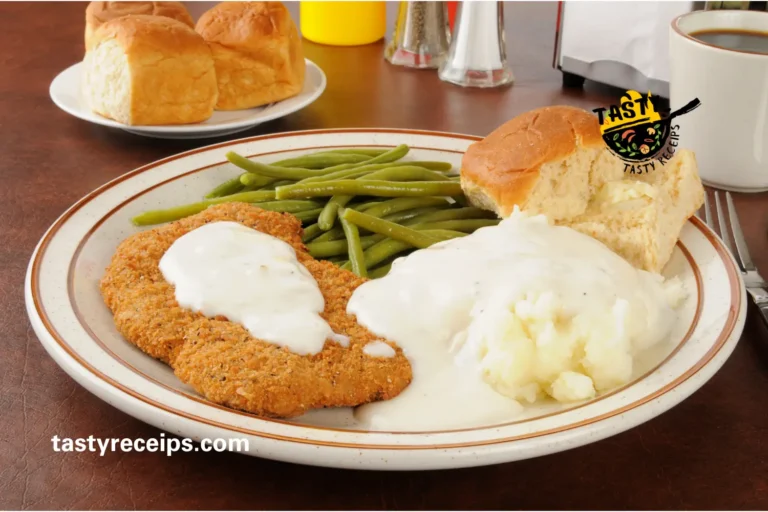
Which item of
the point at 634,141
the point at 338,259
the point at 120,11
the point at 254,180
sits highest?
the point at 120,11

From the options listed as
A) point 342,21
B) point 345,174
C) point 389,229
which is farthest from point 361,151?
point 342,21

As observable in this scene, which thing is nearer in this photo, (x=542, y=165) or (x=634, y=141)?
(x=542, y=165)

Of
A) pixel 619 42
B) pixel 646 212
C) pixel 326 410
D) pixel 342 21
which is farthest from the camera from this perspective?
pixel 342 21

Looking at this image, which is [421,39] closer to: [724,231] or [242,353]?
[724,231]

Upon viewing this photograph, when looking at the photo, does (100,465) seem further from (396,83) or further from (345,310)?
(396,83)

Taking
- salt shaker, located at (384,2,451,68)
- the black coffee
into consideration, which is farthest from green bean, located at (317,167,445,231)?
salt shaker, located at (384,2,451,68)

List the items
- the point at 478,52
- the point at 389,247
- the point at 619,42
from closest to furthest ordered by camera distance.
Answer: the point at 389,247 < the point at 619,42 < the point at 478,52

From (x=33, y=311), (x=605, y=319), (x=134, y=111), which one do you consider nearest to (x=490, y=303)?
(x=605, y=319)

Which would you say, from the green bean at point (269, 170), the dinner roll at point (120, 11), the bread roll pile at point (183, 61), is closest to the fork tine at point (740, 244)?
the green bean at point (269, 170)
